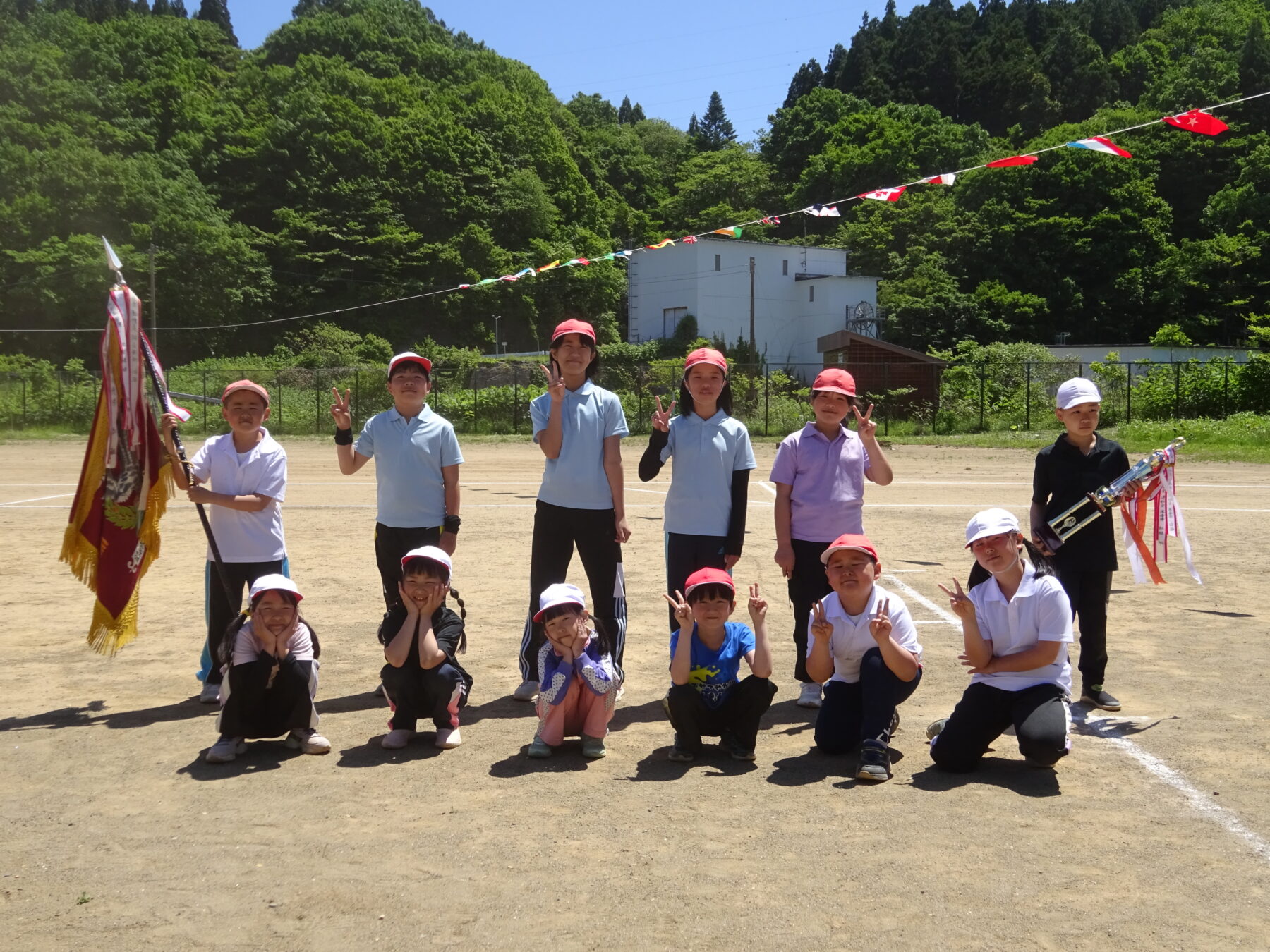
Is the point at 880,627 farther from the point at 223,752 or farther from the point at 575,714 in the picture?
the point at 223,752

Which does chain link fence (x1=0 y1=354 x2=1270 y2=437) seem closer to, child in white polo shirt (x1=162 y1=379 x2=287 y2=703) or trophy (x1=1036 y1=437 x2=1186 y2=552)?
child in white polo shirt (x1=162 y1=379 x2=287 y2=703)

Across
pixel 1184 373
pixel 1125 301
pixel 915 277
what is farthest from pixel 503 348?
pixel 1184 373

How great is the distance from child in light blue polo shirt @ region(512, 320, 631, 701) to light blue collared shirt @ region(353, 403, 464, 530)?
564mm

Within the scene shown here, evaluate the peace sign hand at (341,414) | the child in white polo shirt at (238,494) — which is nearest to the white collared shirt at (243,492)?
the child in white polo shirt at (238,494)

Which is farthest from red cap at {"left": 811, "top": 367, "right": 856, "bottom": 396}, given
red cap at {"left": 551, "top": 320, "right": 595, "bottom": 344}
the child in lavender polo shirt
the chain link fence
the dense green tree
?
the dense green tree

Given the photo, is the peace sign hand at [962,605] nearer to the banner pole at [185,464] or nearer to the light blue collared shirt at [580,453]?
the light blue collared shirt at [580,453]

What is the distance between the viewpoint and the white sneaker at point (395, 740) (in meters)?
5.42

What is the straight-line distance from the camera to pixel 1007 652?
204 inches

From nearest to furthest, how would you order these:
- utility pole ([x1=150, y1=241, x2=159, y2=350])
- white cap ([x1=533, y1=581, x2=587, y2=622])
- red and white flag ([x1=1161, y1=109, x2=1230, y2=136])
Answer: white cap ([x1=533, y1=581, x2=587, y2=622]) → red and white flag ([x1=1161, y1=109, x2=1230, y2=136]) → utility pole ([x1=150, y1=241, x2=159, y2=350])

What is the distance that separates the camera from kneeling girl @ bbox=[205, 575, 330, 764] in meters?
5.30

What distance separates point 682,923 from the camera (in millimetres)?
3520

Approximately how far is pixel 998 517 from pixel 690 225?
77.0 meters

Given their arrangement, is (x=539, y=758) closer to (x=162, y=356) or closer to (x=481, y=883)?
(x=481, y=883)

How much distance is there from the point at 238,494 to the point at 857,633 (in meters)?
3.40
